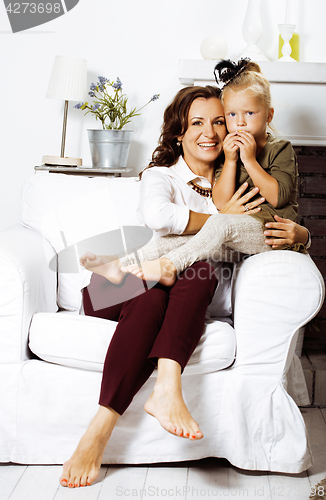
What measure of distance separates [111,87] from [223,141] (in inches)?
34.7

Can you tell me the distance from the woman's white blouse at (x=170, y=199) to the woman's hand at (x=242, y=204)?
0.12m

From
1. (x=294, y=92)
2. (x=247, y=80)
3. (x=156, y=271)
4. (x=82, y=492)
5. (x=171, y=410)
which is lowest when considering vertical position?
(x=82, y=492)

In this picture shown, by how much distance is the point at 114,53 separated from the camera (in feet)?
7.78

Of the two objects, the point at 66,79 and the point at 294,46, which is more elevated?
the point at 294,46

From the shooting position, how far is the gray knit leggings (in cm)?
135

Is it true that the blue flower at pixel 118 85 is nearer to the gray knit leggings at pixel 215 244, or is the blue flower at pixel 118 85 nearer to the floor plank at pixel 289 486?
the gray knit leggings at pixel 215 244

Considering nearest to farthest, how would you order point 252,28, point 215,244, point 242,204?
point 215,244, point 242,204, point 252,28

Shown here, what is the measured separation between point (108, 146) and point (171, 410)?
54.0 inches

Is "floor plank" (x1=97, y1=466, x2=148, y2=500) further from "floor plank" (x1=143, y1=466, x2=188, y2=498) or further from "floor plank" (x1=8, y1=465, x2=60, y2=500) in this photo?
"floor plank" (x1=8, y1=465, x2=60, y2=500)

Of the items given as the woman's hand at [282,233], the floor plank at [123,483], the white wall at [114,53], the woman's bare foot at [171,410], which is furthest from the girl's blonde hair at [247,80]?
the floor plank at [123,483]

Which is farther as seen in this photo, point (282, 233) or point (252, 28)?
point (252, 28)

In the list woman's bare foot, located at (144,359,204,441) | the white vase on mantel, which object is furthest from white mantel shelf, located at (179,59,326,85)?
woman's bare foot, located at (144,359,204,441)

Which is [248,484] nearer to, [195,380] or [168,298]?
[195,380]

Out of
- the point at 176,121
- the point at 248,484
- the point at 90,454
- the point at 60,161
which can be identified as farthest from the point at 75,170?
the point at 248,484
